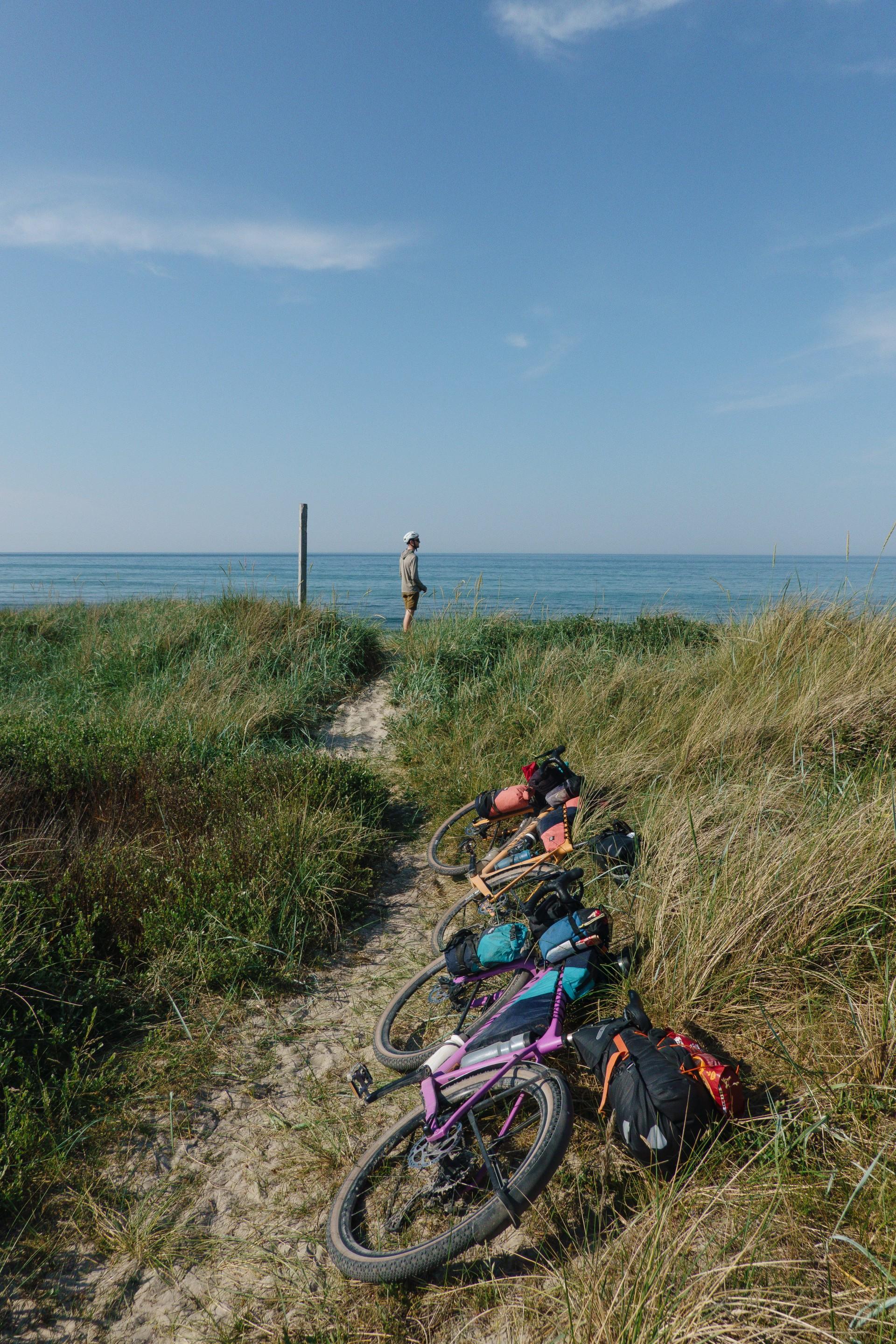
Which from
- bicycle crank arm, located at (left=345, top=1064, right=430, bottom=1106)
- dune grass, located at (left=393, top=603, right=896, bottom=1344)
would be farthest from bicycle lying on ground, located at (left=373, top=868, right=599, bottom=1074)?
dune grass, located at (left=393, top=603, right=896, bottom=1344)

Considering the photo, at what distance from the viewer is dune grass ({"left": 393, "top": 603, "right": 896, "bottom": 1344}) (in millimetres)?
1993

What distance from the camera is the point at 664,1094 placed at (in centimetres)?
248

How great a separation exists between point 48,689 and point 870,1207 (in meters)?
8.75

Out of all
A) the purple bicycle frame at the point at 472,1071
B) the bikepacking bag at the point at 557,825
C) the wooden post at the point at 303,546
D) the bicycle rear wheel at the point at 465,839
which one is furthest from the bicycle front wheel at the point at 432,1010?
the wooden post at the point at 303,546

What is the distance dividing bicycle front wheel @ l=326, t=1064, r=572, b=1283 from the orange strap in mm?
207

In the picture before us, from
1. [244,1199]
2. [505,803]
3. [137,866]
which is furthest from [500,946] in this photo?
[137,866]

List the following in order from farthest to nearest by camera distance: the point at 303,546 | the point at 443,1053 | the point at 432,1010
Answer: the point at 303,546, the point at 432,1010, the point at 443,1053

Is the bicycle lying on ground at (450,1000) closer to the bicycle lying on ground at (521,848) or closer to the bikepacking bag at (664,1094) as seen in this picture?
the bicycle lying on ground at (521,848)

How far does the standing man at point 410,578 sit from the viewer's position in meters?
13.4

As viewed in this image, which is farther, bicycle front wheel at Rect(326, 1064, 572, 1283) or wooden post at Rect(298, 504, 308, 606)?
wooden post at Rect(298, 504, 308, 606)

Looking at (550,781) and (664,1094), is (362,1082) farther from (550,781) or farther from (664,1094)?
(550,781)

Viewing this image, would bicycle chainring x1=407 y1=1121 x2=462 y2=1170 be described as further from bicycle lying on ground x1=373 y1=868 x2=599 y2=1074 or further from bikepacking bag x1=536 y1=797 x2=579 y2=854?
bikepacking bag x1=536 y1=797 x2=579 y2=854

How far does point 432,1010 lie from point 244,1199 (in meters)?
1.36

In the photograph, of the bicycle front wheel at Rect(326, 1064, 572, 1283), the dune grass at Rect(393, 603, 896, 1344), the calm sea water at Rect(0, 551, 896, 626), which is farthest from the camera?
the calm sea water at Rect(0, 551, 896, 626)
